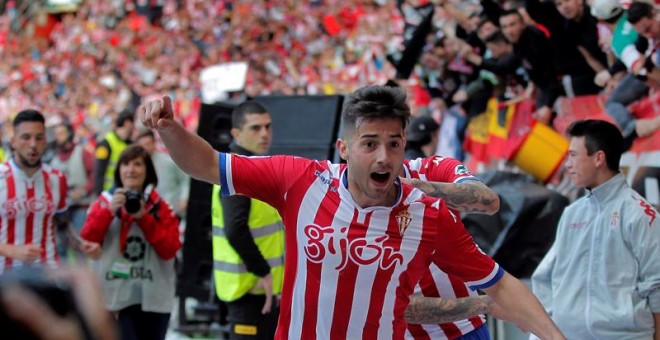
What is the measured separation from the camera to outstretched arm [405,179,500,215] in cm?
406

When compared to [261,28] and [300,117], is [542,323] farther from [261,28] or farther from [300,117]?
[261,28]

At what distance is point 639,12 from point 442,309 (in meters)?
4.00

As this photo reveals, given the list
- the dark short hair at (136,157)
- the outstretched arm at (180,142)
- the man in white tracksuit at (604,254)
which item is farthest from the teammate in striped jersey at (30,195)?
the outstretched arm at (180,142)

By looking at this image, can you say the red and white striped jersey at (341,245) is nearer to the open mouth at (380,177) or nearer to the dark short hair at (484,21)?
the open mouth at (380,177)

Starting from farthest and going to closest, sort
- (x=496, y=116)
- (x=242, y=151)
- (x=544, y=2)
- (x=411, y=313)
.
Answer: (x=496, y=116) → (x=544, y=2) → (x=242, y=151) → (x=411, y=313)

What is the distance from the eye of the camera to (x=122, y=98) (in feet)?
76.2

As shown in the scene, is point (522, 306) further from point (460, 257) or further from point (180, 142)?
point (180, 142)

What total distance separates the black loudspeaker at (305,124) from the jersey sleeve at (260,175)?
4.01 meters

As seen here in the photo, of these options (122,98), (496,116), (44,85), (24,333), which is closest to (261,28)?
(122,98)

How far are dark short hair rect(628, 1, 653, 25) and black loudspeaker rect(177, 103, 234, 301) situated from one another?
3392mm

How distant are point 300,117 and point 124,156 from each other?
1.64 m

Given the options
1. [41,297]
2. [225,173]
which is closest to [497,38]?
[225,173]

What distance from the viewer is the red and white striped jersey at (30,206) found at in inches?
289

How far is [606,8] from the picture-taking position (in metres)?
8.48
